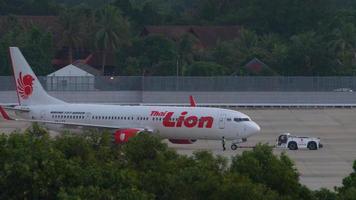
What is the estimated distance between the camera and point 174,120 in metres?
71.1

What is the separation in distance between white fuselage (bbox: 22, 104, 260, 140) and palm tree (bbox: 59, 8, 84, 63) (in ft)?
257

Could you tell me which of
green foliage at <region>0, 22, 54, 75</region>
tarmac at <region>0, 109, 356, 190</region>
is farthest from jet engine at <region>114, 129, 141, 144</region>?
green foliage at <region>0, 22, 54, 75</region>

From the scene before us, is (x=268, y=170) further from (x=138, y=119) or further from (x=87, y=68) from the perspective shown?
(x=87, y=68)

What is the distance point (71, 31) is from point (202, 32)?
18.4 metres

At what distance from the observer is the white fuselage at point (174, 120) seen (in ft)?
233

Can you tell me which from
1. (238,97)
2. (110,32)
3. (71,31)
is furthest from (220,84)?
(71,31)

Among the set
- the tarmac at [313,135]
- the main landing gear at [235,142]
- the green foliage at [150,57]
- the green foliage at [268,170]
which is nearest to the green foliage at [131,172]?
the green foliage at [268,170]

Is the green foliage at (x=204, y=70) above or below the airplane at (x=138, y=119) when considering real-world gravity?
above

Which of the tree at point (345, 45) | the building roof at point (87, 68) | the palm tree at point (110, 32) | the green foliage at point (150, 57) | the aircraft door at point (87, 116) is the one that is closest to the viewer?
the aircraft door at point (87, 116)

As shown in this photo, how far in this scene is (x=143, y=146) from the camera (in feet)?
144

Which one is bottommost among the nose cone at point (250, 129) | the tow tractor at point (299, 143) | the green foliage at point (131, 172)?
the green foliage at point (131, 172)

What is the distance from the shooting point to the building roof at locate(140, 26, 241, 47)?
518 feet

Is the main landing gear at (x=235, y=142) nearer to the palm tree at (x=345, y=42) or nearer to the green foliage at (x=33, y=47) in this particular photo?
the green foliage at (x=33, y=47)

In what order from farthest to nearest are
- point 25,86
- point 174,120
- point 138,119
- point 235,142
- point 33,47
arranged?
point 33,47 → point 25,86 → point 138,119 → point 235,142 → point 174,120
